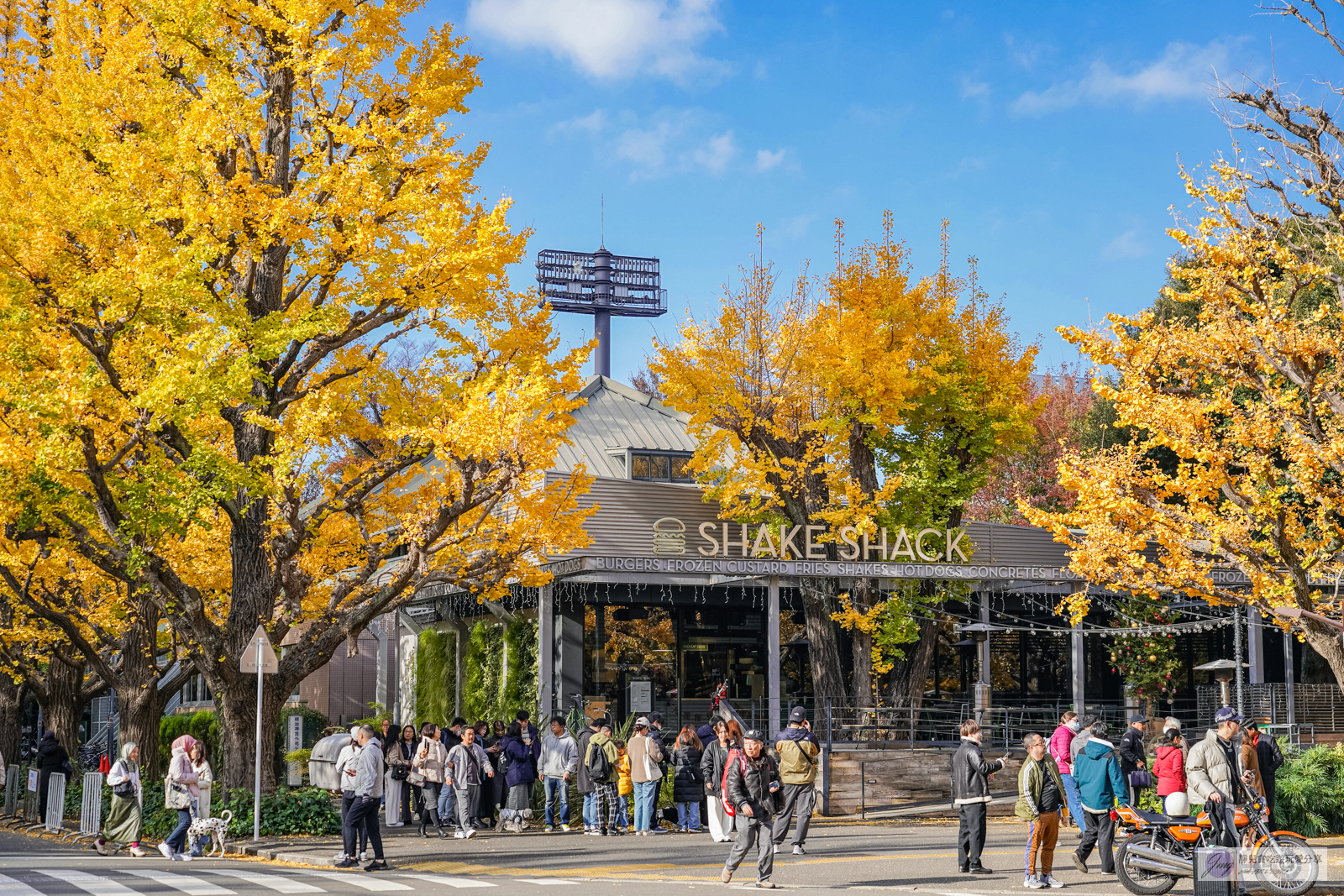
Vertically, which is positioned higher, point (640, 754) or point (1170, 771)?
point (1170, 771)

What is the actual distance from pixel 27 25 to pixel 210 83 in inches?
226

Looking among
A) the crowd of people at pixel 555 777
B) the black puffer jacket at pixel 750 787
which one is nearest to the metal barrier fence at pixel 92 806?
the crowd of people at pixel 555 777

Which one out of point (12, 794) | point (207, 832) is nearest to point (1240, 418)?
point (207, 832)

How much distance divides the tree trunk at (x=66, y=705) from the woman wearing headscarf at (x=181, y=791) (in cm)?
1040

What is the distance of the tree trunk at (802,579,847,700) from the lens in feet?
88.7

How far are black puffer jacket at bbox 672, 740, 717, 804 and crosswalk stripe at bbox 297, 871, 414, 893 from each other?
5.66 m

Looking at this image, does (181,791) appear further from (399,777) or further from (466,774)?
(466,774)

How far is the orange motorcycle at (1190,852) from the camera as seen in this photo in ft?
39.9

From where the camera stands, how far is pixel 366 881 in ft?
44.7

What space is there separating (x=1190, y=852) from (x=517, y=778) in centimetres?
983

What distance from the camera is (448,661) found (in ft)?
98.7

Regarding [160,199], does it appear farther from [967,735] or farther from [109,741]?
[109,741]

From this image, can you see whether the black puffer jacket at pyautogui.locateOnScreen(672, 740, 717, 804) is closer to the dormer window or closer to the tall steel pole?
the tall steel pole

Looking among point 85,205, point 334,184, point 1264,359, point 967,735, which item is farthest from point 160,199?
point 1264,359
